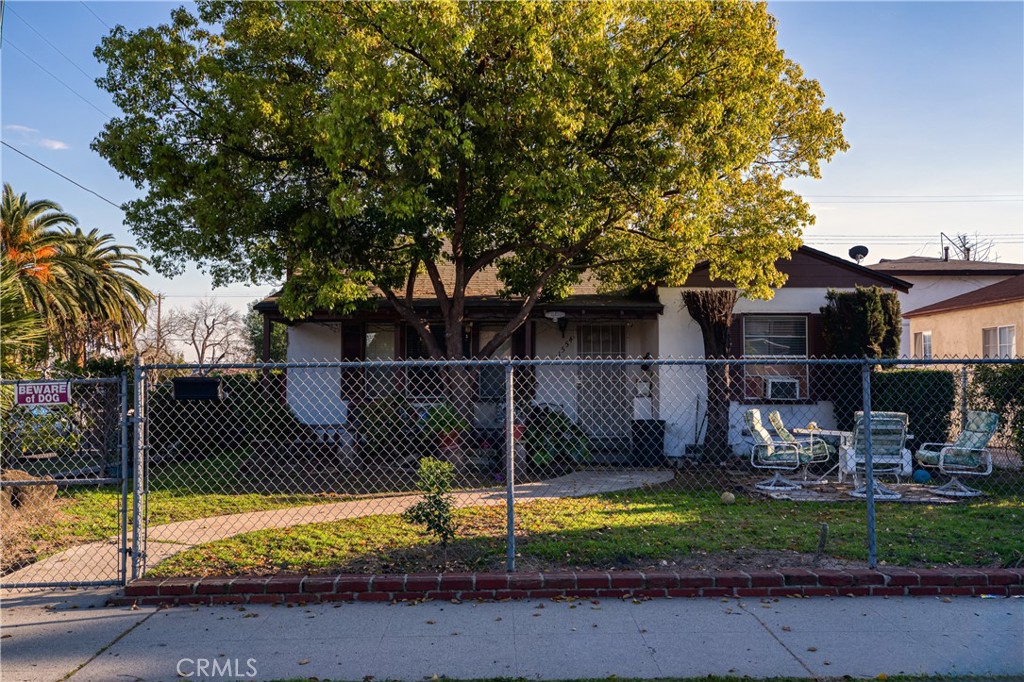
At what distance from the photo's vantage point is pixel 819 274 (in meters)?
13.3

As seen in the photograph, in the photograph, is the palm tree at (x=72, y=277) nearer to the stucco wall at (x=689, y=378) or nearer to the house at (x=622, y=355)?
the house at (x=622, y=355)

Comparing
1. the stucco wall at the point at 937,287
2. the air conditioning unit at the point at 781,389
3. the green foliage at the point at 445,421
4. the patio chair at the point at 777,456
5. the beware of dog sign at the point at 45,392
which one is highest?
the stucco wall at the point at 937,287

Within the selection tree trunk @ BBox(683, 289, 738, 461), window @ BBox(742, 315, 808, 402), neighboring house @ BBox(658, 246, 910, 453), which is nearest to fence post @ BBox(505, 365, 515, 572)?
tree trunk @ BBox(683, 289, 738, 461)

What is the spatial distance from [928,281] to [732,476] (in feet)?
59.6

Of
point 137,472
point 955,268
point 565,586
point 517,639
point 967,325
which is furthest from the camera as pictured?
point 955,268

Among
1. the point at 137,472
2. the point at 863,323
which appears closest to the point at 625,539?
the point at 137,472

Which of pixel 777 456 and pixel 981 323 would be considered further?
pixel 981 323

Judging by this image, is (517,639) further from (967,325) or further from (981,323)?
(967,325)

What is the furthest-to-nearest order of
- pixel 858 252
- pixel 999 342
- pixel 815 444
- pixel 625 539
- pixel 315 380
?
pixel 858 252, pixel 999 342, pixel 315 380, pixel 815 444, pixel 625 539

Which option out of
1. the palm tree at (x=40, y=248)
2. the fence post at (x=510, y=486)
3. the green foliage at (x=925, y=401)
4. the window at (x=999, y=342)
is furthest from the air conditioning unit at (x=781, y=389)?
the palm tree at (x=40, y=248)

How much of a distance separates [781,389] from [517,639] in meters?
9.65

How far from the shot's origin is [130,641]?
482 centimetres

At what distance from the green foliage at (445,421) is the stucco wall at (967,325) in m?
12.4

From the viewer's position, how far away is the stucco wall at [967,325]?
1602 cm
